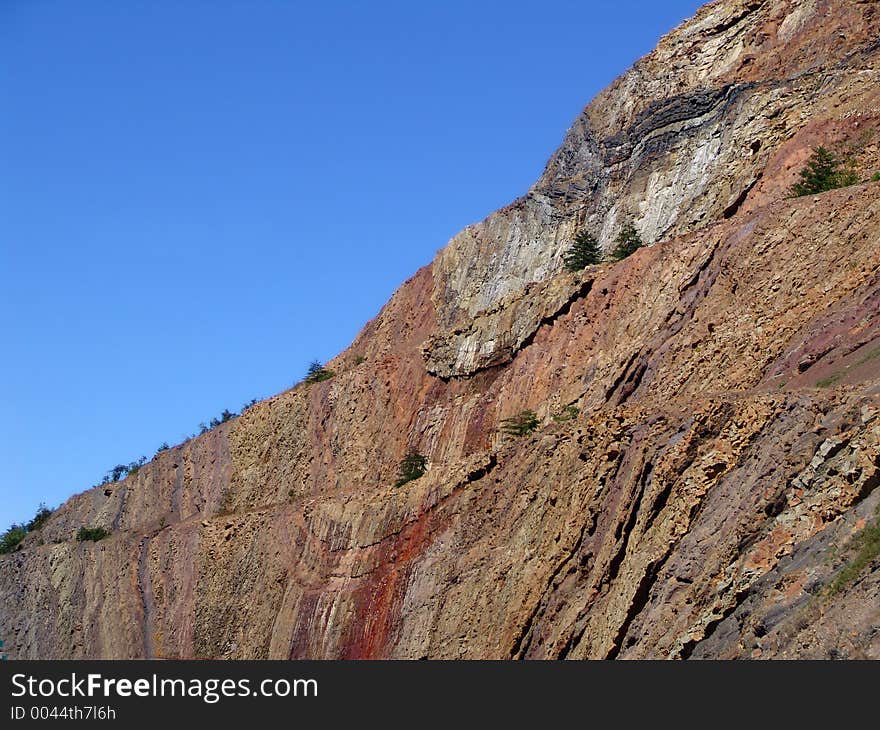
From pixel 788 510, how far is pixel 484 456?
64.2 ft

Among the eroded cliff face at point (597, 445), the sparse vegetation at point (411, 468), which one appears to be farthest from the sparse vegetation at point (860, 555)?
the sparse vegetation at point (411, 468)

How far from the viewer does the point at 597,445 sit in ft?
114

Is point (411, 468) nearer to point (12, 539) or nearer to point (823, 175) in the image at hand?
point (823, 175)

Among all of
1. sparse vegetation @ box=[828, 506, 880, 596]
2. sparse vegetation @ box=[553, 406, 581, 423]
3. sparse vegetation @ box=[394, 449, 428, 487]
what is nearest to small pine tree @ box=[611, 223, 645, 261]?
sparse vegetation @ box=[553, 406, 581, 423]

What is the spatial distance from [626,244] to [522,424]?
9718 mm

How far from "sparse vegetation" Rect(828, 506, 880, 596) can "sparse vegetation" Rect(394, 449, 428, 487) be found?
1093 inches

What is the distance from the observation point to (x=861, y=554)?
20.2 metres

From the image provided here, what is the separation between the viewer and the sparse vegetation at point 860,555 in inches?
779

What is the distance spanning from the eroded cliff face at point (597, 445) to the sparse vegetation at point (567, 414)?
13 cm

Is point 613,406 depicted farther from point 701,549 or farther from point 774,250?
point 701,549

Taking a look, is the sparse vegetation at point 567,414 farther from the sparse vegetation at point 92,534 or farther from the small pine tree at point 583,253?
the sparse vegetation at point 92,534

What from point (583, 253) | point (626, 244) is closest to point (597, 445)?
point (626, 244)

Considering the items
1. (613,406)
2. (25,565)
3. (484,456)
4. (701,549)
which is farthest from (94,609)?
(701,549)

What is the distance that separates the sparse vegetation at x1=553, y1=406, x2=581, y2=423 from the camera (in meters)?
41.0
